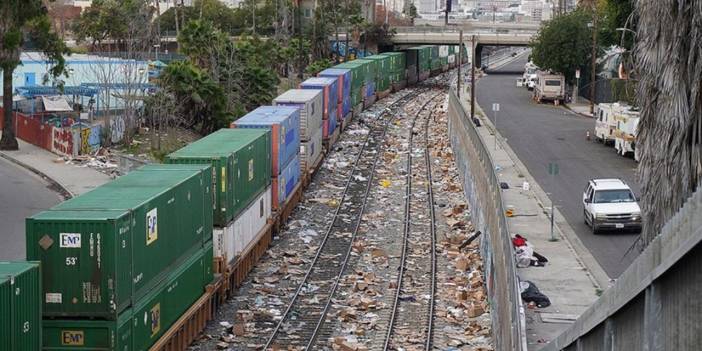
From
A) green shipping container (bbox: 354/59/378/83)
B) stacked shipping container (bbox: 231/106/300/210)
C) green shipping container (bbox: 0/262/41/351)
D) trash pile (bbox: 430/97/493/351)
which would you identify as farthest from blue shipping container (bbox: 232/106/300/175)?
green shipping container (bbox: 354/59/378/83)

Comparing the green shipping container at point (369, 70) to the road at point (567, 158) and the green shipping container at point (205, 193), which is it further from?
the green shipping container at point (205, 193)

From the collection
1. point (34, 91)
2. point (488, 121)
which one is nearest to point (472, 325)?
point (488, 121)

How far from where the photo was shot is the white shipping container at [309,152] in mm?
39281

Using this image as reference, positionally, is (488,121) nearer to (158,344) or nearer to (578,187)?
(578,187)

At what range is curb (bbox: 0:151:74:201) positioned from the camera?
38.9 m

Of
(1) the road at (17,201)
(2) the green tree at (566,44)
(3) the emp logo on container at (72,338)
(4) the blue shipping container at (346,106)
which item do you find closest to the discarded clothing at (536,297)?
(3) the emp logo on container at (72,338)

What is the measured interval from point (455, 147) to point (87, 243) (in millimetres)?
35080

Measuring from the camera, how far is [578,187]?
39.1 metres

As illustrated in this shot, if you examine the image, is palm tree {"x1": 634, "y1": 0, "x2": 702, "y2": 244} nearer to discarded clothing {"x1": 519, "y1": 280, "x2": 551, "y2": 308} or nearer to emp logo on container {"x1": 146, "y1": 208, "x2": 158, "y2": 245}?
emp logo on container {"x1": 146, "y1": 208, "x2": 158, "y2": 245}

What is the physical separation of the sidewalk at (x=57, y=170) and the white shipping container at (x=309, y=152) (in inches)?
311

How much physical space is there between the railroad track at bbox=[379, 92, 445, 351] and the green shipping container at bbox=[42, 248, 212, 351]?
4348 millimetres

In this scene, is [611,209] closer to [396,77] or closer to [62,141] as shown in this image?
[62,141]

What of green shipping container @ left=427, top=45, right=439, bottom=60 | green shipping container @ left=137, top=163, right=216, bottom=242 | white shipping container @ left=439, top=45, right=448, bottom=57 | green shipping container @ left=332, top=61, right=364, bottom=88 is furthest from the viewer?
white shipping container @ left=439, top=45, right=448, bottom=57

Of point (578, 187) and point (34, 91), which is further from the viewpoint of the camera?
point (34, 91)
